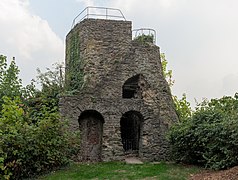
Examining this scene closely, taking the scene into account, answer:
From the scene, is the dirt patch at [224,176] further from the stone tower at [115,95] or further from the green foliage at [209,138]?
the stone tower at [115,95]

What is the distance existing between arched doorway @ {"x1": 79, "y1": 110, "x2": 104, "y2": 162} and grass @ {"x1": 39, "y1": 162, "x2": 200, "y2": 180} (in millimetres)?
2384

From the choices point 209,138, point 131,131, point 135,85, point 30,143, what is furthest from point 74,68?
A: point 209,138

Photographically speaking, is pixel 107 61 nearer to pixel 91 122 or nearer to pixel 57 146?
pixel 91 122

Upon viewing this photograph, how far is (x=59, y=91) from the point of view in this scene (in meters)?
18.1

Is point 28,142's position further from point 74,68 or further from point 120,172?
point 74,68

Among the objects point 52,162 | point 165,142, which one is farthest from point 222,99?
point 52,162

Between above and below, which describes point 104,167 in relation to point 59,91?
below

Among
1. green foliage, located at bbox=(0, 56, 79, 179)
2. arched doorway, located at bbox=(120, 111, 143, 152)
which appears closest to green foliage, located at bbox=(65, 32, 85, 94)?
arched doorway, located at bbox=(120, 111, 143, 152)

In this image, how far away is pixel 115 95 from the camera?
1825 centimetres

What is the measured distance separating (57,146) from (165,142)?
675cm

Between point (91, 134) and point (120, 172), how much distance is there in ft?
15.6

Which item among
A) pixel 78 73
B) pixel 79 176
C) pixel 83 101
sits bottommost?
pixel 79 176

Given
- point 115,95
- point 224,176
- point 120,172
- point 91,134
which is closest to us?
point 224,176

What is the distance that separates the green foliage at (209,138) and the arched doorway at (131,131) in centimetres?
317
